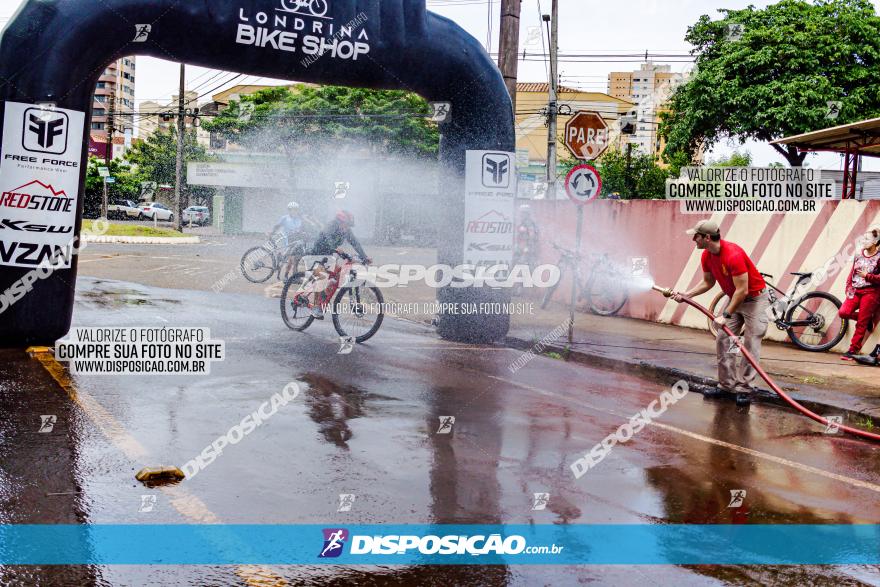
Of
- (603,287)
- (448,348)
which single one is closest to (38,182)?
(448,348)

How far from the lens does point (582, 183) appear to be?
511 inches

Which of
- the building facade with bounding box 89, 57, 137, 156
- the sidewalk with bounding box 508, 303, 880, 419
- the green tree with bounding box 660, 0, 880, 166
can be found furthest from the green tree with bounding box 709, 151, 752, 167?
the building facade with bounding box 89, 57, 137, 156

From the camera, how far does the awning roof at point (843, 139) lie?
14625 millimetres

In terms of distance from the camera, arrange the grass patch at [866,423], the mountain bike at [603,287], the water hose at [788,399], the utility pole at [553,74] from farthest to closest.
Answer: the utility pole at [553,74], the mountain bike at [603,287], the grass patch at [866,423], the water hose at [788,399]

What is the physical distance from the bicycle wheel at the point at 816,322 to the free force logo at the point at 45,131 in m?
10.1

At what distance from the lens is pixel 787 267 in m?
13.4

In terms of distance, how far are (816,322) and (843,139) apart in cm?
519

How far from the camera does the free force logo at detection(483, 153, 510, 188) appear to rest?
12.3 metres

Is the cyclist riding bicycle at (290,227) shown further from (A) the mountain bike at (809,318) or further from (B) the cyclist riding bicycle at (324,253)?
(A) the mountain bike at (809,318)

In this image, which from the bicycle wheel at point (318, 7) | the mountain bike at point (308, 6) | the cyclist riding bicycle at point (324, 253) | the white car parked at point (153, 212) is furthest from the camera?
the white car parked at point (153, 212)

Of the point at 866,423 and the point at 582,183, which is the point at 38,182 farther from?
the point at 866,423

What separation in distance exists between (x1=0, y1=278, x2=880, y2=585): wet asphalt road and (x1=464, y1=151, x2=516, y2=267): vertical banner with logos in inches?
101

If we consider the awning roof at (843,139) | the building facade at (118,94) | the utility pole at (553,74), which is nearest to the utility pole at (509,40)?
the awning roof at (843,139)

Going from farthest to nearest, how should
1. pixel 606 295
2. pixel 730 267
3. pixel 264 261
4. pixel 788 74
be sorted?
pixel 788 74 → pixel 264 261 → pixel 606 295 → pixel 730 267
